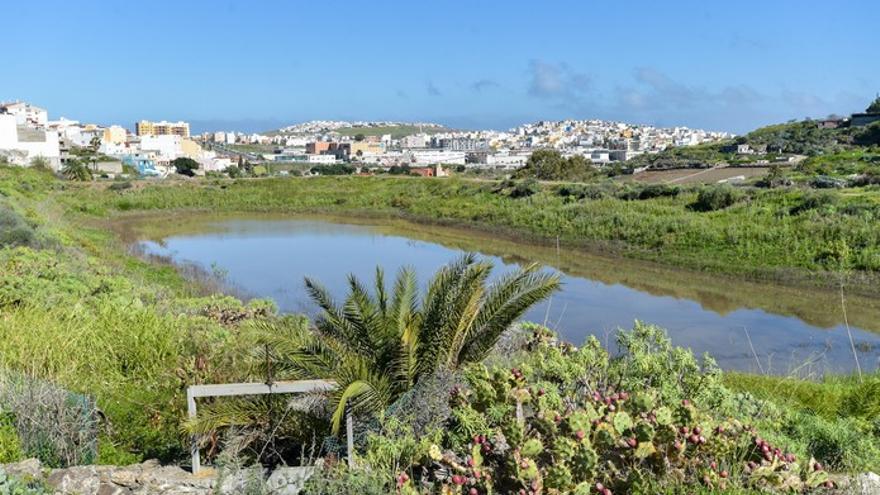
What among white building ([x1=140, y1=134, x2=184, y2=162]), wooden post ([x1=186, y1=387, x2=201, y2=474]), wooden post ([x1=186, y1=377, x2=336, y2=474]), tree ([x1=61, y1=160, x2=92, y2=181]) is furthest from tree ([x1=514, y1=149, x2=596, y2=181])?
white building ([x1=140, y1=134, x2=184, y2=162])

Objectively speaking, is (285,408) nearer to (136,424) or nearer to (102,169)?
(136,424)

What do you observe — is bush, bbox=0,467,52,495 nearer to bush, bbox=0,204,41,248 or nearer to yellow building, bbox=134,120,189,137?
bush, bbox=0,204,41,248

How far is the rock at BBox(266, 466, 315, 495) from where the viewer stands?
4621 millimetres

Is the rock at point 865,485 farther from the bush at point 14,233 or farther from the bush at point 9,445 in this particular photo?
the bush at point 14,233

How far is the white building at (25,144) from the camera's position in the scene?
6228 centimetres

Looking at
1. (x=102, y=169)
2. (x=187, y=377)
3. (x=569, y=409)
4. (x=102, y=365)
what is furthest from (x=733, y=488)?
(x=102, y=169)

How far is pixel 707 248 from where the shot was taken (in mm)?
23562

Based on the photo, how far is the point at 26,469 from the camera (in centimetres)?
491

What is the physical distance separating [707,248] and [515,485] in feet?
68.0

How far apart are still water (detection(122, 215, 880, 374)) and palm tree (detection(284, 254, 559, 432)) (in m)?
1.06

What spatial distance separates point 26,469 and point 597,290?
16.4 meters

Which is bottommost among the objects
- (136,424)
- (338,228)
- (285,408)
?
(338,228)

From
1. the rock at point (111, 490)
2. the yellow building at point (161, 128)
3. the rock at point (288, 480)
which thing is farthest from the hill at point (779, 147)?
the yellow building at point (161, 128)

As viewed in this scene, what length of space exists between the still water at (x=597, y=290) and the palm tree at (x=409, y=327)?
1.06 m
